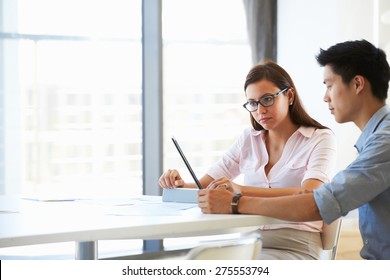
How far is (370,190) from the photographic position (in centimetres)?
206

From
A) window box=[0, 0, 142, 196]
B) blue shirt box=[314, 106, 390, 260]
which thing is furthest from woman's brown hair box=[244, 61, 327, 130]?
window box=[0, 0, 142, 196]

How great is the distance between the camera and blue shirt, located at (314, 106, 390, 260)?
6.75 feet

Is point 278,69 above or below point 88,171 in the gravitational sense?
above

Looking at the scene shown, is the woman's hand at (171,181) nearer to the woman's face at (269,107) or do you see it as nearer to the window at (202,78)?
the woman's face at (269,107)

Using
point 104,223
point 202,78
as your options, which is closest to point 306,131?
point 104,223

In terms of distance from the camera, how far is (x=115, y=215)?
7.25 ft

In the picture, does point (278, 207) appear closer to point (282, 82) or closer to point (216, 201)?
point (216, 201)

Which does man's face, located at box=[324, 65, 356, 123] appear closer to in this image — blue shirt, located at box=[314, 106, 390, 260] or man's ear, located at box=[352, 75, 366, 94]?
man's ear, located at box=[352, 75, 366, 94]

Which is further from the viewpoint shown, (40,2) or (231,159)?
(40,2)

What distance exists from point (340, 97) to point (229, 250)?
797 millimetres

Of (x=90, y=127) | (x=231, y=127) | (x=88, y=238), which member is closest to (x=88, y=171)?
(x=90, y=127)
